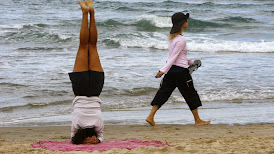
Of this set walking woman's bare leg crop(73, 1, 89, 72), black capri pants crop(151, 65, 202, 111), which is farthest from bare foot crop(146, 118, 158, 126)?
walking woman's bare leg crop(73, 1, 89, 72)

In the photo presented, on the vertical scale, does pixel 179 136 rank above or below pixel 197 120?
above

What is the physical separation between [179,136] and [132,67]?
21.5 ft

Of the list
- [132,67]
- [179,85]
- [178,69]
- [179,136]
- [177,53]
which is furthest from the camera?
[132,67]

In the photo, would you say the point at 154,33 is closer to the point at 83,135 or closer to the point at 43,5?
the point at 43,5

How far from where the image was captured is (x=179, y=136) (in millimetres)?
6121

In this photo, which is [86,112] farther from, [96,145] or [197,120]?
[197,120]

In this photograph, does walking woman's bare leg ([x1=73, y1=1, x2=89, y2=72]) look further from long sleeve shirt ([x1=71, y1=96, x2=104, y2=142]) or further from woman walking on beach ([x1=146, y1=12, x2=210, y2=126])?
woman walking on beach ([x1=146, y1=12, x2=210, y2=126])

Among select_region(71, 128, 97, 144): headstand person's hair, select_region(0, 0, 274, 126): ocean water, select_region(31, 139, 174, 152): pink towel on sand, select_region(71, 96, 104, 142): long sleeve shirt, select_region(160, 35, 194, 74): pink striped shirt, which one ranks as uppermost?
select_region(160, 35, 194, 74): pink striped shirt

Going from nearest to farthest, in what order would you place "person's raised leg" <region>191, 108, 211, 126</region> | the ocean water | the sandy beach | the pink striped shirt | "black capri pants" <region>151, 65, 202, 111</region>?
the sandy beach < the pink striped shirt < "black capri pants" <region>151, 65, 202, 111</region> < "person's raised leg" <region>191, 108, 211, 126</region> < the ocean water

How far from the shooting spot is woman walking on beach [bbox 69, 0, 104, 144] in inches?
203

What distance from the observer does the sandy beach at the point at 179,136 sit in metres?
4.92

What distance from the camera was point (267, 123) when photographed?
7.10 metres

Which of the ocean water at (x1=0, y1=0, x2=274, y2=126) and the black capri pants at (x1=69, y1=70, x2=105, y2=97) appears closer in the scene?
the black capri pants at (x1=69, y1=70, x2=105, y2=97)

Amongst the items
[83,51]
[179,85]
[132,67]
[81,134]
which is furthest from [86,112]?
[132,67]
